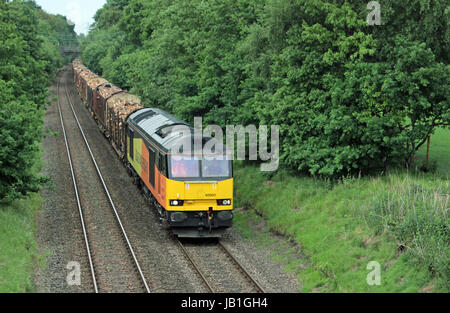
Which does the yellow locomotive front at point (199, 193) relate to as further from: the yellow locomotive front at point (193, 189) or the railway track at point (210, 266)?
the railway track at point (210, 266)

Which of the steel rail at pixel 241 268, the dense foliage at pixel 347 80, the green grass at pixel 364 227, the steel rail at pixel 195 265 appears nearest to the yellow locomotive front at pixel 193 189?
the steel rail at pixel 195 265

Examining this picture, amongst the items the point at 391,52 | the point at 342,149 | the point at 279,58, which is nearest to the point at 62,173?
the point at 279,58

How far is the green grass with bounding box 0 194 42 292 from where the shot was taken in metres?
14.4

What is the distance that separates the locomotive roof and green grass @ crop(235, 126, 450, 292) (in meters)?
4.31

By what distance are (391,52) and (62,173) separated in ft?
60.3

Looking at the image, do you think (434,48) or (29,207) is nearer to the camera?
(434,48)

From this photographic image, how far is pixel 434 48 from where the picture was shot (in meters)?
19.8

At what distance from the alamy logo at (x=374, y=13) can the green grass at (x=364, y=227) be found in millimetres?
5797

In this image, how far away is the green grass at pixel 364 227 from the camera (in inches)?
557

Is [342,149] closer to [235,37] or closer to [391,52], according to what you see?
[391,52]

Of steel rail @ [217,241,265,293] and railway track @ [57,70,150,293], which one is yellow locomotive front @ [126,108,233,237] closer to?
steel rail @ [217,241,265,293]

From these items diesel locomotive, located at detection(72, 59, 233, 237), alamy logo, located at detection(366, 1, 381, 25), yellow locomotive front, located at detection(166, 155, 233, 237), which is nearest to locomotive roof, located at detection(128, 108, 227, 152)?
diesel locomotive, located at detection(72, 59, 233, 237)
